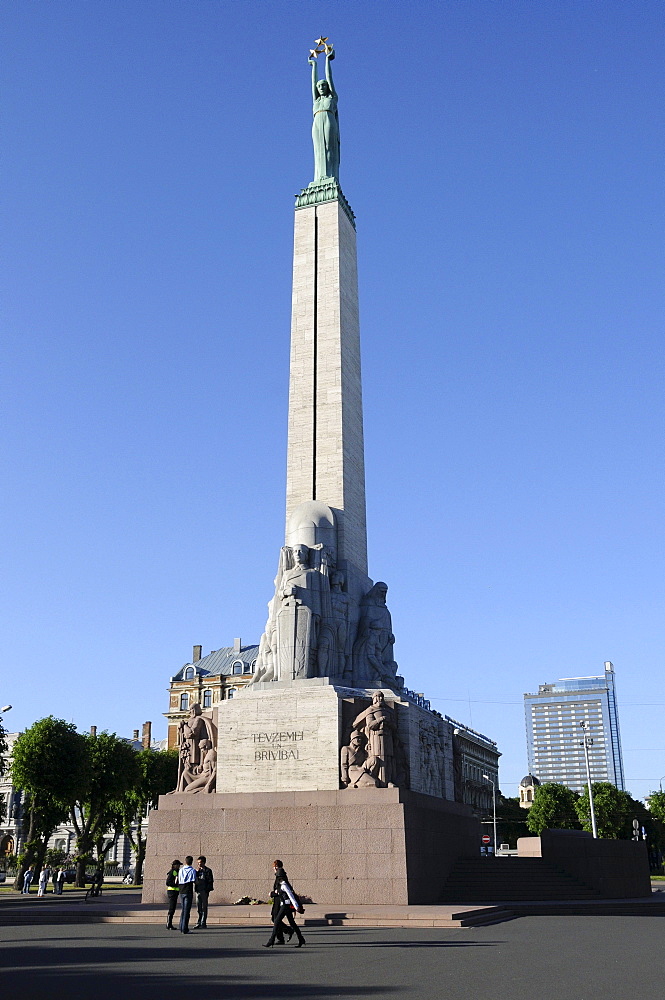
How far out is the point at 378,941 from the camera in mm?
16531

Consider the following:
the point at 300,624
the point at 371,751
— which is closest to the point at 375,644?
the point at 300,624

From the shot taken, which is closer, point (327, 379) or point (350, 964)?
point (350, 964)

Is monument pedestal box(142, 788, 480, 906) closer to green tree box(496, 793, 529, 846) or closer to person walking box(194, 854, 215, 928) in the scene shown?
person walking box(194, 854, 215, 928)

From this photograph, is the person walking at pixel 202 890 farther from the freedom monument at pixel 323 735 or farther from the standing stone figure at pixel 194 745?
the standing stone figure at pixel 194 745

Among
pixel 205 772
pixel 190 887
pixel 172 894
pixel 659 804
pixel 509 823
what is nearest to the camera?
pixel 190 887

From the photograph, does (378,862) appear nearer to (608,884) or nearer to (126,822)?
(608,884)

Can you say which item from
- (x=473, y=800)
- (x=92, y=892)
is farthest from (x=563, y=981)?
(x=473, y=800)

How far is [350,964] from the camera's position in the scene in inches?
526

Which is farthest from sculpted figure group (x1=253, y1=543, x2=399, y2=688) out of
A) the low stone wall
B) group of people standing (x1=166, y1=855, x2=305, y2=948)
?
group of people standing (x1=166, y1=855, x2=305, y2=948)

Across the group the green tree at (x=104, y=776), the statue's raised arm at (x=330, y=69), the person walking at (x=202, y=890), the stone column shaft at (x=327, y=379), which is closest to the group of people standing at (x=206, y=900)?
the person walking at (x=202, y=890)

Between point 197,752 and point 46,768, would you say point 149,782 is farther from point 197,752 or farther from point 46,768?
point 197,752

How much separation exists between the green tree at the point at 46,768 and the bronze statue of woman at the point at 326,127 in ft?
109

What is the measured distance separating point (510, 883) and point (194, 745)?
10171 mm

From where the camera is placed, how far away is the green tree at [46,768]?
50.4 m
